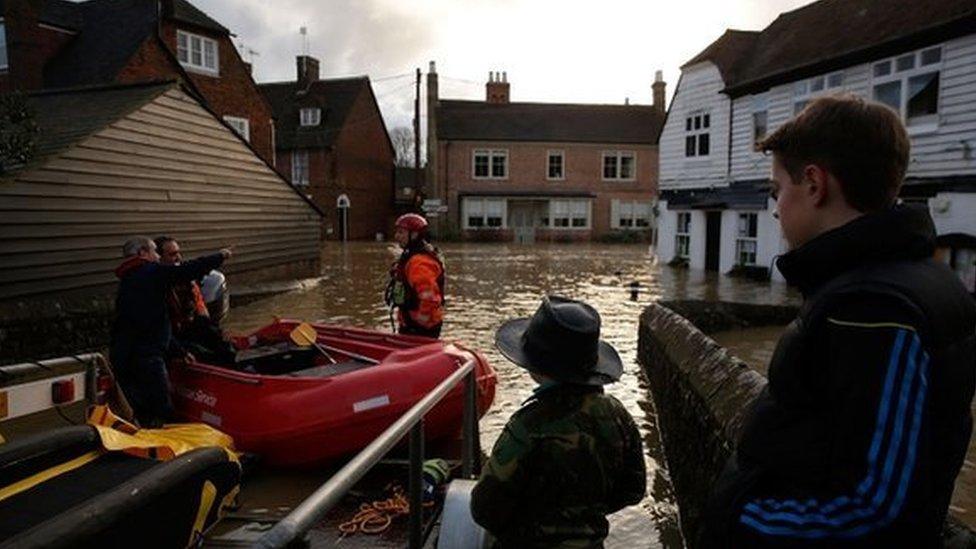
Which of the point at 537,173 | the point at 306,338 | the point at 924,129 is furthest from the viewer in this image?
the point at 537,173

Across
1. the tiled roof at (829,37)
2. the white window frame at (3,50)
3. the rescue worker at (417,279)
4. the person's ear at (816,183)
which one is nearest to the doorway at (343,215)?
the white window frame at (3,50)

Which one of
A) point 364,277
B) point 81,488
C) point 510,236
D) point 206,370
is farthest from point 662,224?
point 81,488

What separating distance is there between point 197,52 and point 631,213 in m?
28.4

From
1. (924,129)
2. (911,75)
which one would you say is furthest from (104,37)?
(924,129)

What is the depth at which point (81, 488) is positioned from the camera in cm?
349

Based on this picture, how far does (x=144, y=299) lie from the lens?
19.7ft

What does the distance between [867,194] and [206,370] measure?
5703 mm

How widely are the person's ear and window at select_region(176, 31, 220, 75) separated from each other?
27807mm

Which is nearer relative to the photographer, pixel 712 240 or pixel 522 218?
pixel 712 240

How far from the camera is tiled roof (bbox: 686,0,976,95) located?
14367mm

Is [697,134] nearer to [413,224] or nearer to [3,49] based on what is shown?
[413,224]

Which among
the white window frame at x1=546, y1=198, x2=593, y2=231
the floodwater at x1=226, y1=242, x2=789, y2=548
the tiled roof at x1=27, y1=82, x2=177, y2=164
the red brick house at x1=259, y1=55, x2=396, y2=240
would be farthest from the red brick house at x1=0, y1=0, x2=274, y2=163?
the white window frame at x1=546, y1=198, x2=593, y2=231

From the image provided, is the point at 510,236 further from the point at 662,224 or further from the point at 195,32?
the point at 195,32

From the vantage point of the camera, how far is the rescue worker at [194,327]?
21.6 ft
